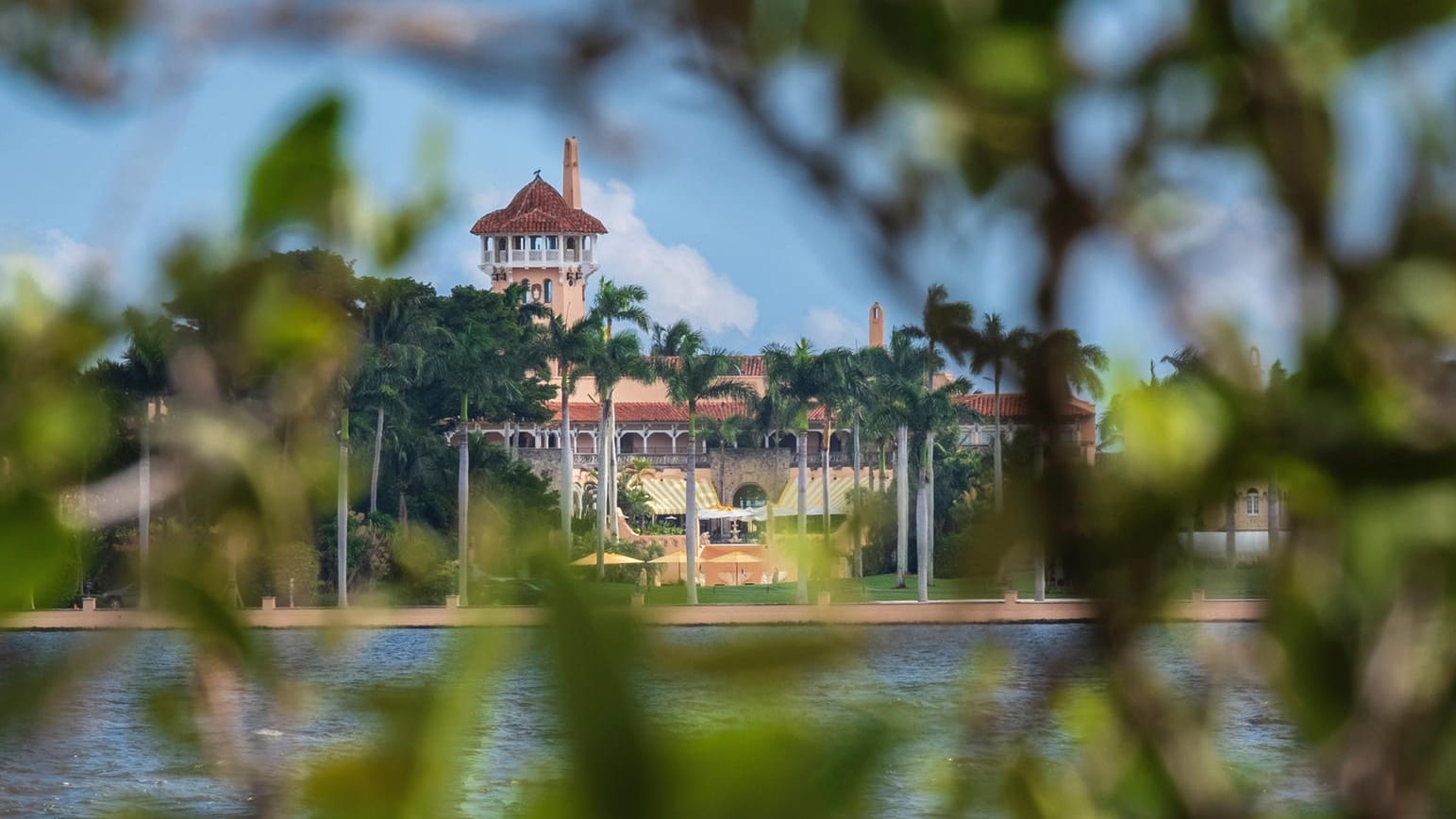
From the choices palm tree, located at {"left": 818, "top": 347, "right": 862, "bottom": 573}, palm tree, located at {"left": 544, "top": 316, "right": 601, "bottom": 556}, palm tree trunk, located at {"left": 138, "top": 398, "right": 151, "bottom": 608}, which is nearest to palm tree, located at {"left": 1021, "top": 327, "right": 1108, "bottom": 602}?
palm tree trunk, located at {"left": 138, "top": 398, "right": 151, "bottom": 608}

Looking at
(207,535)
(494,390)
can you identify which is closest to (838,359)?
(494,390)

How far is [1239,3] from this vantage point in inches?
8.7

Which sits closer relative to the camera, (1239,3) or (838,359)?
(1239,3)

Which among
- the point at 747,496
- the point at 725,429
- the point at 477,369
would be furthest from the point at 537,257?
the point at 725,429

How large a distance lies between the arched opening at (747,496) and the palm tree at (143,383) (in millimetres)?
30339

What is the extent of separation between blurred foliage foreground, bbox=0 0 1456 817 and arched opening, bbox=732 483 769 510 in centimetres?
3065

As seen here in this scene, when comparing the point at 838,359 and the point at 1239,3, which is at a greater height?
the point at 838,359

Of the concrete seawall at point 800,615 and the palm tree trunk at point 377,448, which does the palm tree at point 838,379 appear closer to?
the palm tree trunk at point 377,448

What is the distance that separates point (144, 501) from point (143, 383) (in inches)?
12.1

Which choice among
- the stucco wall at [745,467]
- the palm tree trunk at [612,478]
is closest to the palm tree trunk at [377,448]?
the palm tree trunk at [612,478]

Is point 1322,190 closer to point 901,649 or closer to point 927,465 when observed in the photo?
point 901,649

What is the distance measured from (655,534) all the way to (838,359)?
6.90 m

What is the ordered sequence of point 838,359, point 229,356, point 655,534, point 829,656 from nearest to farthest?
point 829,656
point 229,356
point 838,359
point 655,534

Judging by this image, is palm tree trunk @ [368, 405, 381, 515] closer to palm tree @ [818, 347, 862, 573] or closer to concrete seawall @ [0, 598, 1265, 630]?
palm tree @ [818, 347, 862, 573]
